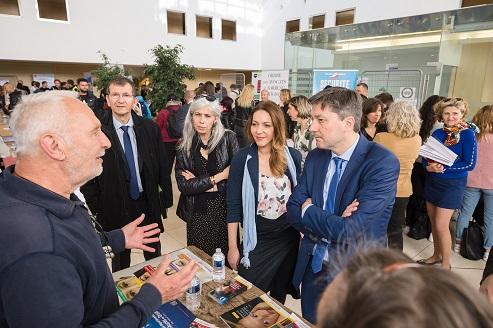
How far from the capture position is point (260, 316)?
1.24m

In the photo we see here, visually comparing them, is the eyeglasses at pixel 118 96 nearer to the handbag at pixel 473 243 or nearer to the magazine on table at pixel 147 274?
the magazine on table at pixel 147 274

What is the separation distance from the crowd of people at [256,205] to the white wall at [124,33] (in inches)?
455

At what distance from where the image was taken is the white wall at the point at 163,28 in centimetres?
1092

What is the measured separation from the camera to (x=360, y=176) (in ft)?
4.78

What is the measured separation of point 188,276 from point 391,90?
235 inches

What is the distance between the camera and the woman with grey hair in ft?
7.22

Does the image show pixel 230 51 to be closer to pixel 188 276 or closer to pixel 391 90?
pixel 391 90

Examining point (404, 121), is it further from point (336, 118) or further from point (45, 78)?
point (45, 78)

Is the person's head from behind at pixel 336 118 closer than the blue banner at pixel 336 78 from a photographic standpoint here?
Yes

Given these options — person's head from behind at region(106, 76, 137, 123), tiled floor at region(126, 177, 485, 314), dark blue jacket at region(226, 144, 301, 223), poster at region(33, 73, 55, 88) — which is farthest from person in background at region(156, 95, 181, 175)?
poster at region(33, 73, 55, 88)

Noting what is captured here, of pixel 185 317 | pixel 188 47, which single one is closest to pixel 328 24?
pixel 188 47

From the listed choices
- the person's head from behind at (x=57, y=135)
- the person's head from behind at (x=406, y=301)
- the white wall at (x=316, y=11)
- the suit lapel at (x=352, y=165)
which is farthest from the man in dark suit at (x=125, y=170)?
the white wall at (x=316, y=11)

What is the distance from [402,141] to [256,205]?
5.50 feet

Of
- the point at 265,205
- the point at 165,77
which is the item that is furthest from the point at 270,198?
the point at 165,77
